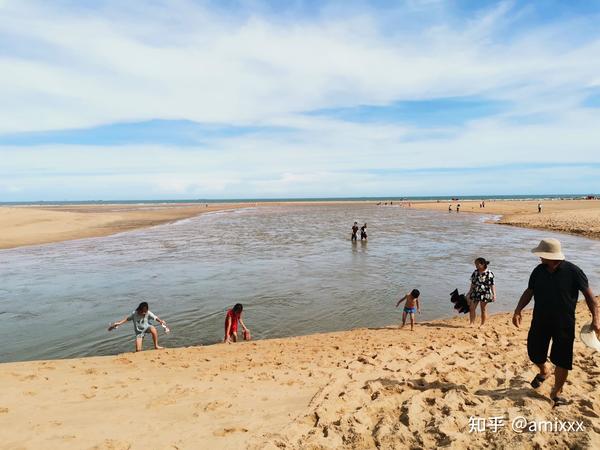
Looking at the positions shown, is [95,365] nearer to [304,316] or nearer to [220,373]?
[220,373]

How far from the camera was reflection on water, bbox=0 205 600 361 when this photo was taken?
1083 centimetres

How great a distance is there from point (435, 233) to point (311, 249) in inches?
577

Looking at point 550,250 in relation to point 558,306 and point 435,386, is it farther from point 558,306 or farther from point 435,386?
point 435,386

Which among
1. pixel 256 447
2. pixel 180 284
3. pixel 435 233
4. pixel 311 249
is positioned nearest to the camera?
pixel 256 447

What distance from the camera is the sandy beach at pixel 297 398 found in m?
4.75

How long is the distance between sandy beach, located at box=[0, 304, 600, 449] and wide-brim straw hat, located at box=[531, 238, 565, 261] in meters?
1.89

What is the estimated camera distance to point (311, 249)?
2603 cm

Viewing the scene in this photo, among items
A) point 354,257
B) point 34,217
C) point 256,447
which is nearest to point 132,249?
point 354,257

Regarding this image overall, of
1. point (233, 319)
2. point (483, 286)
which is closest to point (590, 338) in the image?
point (483, 286)

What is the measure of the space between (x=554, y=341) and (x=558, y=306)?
1.64 ft

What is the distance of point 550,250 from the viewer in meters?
5.23

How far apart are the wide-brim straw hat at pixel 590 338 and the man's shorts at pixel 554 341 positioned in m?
0.25

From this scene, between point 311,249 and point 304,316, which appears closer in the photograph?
point 304,316

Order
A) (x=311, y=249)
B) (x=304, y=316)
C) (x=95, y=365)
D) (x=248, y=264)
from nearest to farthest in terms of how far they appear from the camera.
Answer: (x=95, y=365), (x=304, y=316), (x=248, y=264), (x=311, y=249)
